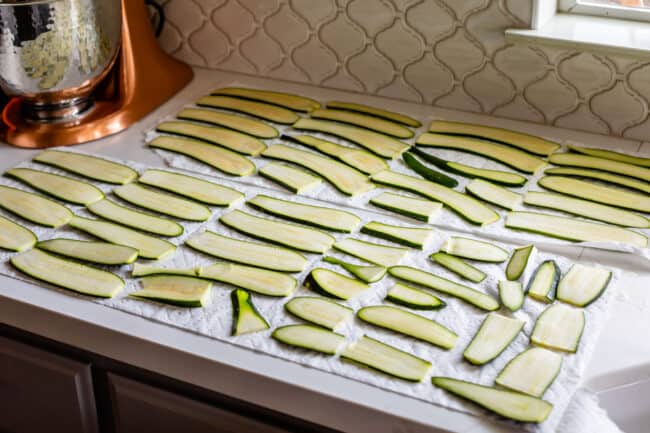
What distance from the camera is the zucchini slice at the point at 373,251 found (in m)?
1.13

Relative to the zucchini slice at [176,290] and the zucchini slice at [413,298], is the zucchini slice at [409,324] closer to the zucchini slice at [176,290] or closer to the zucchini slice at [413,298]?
the zucchini slice at [413,298]

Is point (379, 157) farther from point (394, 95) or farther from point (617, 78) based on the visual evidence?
point (617, 78)

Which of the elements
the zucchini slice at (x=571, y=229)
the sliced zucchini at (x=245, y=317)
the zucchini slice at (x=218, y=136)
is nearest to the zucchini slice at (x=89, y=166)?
the zucchini slice at (x=218, y=136)

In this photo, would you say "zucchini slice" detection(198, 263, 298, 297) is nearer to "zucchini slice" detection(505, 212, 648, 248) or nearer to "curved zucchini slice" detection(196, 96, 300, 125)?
"zucchini slice" detection(505, 212, 648, 248)

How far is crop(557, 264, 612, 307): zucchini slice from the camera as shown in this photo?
3.44ft

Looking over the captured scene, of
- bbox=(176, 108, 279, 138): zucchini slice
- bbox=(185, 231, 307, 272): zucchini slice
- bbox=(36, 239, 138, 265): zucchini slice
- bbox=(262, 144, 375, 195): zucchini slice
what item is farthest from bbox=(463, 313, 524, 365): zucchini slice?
bbox=(176, 108, 279, 138): zucchini slice

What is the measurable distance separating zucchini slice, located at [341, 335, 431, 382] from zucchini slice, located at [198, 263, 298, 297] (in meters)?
0.14

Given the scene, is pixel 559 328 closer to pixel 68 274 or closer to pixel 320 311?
pixel 320 311

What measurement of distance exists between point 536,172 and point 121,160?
2.17ft

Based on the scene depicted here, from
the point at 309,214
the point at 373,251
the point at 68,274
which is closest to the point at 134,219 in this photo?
the point at 68,274

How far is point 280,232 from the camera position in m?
1.20

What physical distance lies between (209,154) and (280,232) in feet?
0.92

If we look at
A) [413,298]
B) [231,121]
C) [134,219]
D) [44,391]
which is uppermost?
[231,121]

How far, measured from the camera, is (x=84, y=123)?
4.93 feet
